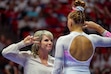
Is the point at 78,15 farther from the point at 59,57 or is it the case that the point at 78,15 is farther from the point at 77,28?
the point at 59,57

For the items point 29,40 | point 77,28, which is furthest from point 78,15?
point 29,40

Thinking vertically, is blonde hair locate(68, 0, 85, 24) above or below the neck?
above

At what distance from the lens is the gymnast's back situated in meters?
3.14

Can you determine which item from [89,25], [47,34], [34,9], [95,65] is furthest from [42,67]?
[34,9]

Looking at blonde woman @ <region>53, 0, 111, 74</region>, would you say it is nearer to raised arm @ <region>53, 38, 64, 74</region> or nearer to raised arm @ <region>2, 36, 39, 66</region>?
raised arm @ <region>53, 38, 64, 74</region>

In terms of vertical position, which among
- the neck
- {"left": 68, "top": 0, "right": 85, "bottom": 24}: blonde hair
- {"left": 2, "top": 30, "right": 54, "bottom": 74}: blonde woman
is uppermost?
{"left": 68, "top": 0, "right": 85, "bottom": 24}: blonde hair

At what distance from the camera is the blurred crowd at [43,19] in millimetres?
7629

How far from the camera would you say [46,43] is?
3.82m

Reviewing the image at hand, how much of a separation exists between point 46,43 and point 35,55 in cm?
17

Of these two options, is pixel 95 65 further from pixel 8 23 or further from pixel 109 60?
pixel 8 23

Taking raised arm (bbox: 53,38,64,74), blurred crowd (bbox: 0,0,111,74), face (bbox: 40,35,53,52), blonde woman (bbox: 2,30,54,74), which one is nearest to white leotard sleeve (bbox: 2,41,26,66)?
blonde woman (bbox: 2,30,54,74)

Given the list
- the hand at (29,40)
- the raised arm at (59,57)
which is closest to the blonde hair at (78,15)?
the raised arm at (59,57)

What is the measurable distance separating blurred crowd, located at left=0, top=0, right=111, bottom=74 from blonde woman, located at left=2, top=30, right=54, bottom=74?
3.50 m

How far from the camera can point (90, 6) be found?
8.31m
